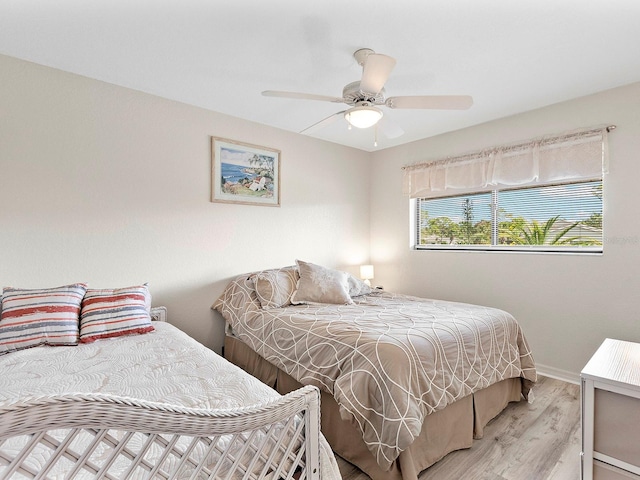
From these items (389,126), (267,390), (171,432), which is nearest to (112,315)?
(267,390)

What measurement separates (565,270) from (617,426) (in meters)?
1.80

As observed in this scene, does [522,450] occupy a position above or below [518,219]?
below

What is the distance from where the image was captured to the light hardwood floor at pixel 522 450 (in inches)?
66.4

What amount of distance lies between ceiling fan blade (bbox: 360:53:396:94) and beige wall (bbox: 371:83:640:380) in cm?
197

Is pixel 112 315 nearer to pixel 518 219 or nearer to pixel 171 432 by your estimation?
pixel 171 432

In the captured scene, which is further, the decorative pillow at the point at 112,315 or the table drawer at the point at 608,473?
the decorative pillow at the point at 112,315

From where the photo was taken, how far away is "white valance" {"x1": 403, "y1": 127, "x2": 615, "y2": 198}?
2.62 m

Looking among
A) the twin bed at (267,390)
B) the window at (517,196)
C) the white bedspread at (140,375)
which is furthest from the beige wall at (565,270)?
the white bedspread at (140,375)

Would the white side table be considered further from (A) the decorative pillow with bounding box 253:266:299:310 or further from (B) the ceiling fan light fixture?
(A) the decorative pillow with bounding box 253:266:299:310

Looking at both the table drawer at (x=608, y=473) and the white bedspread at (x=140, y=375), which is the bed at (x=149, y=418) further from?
the table drawer at (x=608, y=473)

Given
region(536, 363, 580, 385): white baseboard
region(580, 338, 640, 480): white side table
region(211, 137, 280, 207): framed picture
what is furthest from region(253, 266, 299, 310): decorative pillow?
region(536, 363, 580, 385): white baseboard

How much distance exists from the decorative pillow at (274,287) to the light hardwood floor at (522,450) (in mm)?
1247

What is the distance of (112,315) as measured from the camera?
79.7 inches

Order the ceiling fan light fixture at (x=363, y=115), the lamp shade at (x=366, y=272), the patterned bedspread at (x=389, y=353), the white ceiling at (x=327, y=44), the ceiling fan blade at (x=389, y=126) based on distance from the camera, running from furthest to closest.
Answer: the lamp shade at (x=366, y=272)
the ceiling fan blade at (x=389, y=126)
the ceiling fan light fixture at (x=363, y=115)
the white ceiling at (x=327, y=44)
the patterned bedspread at (x=389, y=353)
